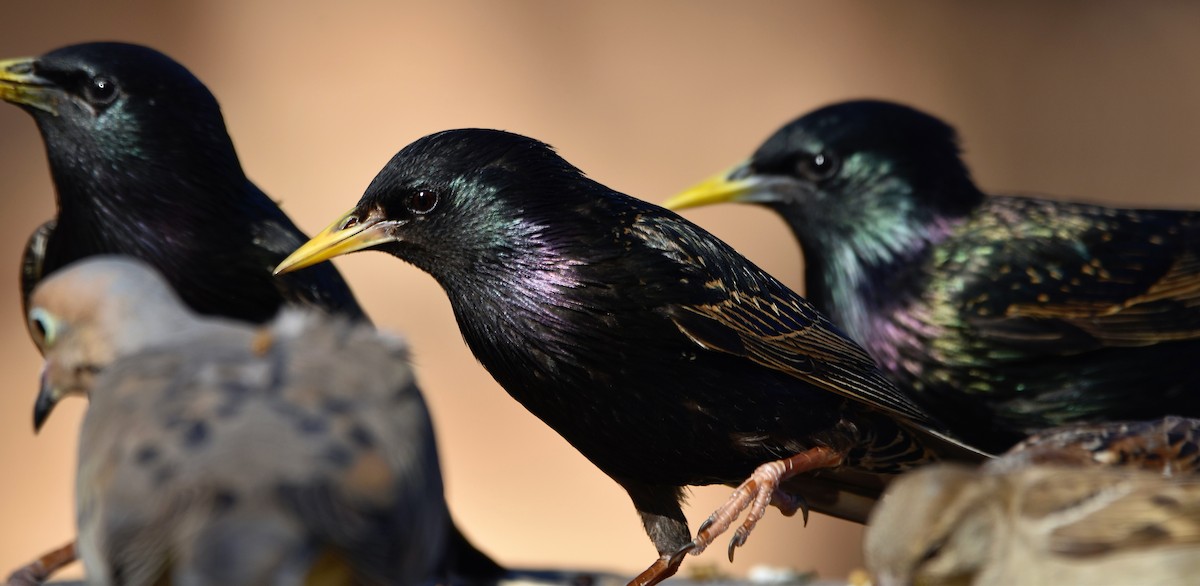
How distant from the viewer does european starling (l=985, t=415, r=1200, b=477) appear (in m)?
2.52

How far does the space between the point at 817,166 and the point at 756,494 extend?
1.36 metres

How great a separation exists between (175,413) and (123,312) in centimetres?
43

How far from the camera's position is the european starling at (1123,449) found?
8.26ft

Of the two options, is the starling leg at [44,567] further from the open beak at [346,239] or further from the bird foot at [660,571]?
the bird foot at [660,571]

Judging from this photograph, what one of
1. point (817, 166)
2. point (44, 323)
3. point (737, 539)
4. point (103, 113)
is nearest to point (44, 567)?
point (103, 113)

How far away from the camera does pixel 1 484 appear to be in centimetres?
602

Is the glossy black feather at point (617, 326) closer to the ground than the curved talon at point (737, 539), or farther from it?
farther from it

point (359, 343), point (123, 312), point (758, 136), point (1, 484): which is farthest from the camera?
point (758, 136)

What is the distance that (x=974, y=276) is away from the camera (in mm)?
3688

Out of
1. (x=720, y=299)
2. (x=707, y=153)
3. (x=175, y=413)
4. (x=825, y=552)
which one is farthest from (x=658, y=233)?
(x=825, y=552)

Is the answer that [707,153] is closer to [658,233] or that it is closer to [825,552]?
[825,552]

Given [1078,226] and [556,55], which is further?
[556,55]

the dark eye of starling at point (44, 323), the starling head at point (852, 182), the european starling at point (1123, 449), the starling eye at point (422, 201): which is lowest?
the european starling at point (1123, 449)

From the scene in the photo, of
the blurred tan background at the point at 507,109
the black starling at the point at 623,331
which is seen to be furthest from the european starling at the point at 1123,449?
the blurred tan background at the point at 507,109
